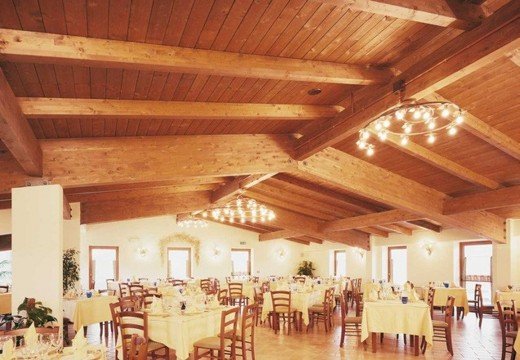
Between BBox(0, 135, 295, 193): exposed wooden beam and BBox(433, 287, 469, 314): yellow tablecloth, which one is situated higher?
BBox(0, 135, 295, 193): exposed wooden beam

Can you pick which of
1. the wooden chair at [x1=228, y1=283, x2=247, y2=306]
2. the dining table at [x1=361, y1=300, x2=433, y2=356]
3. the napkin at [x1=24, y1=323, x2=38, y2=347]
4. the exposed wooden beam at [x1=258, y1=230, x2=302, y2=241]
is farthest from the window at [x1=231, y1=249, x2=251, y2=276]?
the napkin at [x1=24, y1=323, x2=38, y2=347]

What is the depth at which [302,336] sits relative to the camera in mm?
9523

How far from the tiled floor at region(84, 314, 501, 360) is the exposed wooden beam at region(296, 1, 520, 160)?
141 inches


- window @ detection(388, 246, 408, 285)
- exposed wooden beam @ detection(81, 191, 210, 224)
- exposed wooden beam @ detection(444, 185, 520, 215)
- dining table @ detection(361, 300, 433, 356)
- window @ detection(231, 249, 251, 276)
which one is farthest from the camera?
window @ detection(231, 249, 251, 276)

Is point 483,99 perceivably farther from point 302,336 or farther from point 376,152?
point 302,336

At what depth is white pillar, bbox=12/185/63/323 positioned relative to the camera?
→ 693 cm

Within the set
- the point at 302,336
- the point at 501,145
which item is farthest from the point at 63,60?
the point at 302,336

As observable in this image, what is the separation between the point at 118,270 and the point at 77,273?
553cm

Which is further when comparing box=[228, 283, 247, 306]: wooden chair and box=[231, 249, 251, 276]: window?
box=[231, 249, 251, 276]: window

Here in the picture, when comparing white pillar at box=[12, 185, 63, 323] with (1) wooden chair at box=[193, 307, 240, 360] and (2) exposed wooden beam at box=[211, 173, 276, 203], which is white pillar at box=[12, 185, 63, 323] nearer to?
(1) wooden chair at box=[193, 307, 240, 360]

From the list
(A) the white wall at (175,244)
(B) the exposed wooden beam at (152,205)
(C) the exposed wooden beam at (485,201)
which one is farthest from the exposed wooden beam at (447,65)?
(A) the white wall at (175,244)

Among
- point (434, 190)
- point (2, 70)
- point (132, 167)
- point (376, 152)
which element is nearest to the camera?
point (2, 70)

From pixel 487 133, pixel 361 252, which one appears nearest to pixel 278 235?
pixel 361 252

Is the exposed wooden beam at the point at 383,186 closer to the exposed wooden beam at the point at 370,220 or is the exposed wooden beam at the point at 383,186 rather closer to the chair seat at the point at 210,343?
the exposed wooden beam at the point at 370,220
